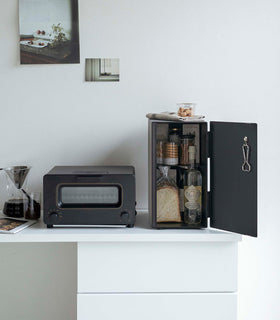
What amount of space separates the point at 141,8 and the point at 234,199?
99cm

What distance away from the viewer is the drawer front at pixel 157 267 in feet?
5.96

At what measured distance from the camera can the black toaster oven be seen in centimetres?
184

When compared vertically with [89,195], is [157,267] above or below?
below

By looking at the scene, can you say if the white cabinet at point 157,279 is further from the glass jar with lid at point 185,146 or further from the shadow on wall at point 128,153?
the shadow on wall at point 128,153

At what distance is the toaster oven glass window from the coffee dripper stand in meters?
0.20

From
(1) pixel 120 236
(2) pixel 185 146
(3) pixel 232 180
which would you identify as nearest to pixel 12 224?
(1) pixel 120 236

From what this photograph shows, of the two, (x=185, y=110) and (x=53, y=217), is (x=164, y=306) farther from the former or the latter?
(x=185, y=110)

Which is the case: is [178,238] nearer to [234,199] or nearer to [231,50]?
[234,199]

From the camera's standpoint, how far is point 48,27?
219 centimetres

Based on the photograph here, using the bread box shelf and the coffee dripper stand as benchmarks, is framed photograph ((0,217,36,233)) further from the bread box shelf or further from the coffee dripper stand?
the bread box shelf

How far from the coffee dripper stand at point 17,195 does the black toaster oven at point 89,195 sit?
187 millimetres

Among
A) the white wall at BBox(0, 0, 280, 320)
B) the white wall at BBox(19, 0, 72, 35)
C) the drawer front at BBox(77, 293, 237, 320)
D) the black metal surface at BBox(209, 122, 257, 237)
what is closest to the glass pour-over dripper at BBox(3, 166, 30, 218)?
the white wall at BBox(0, 0, 280, 320)

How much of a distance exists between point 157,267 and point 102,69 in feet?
3.05

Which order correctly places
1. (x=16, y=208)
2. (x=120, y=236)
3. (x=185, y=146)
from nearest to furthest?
(x=120, y=236) < (x=185, y=146) < (x=16, y=208)
